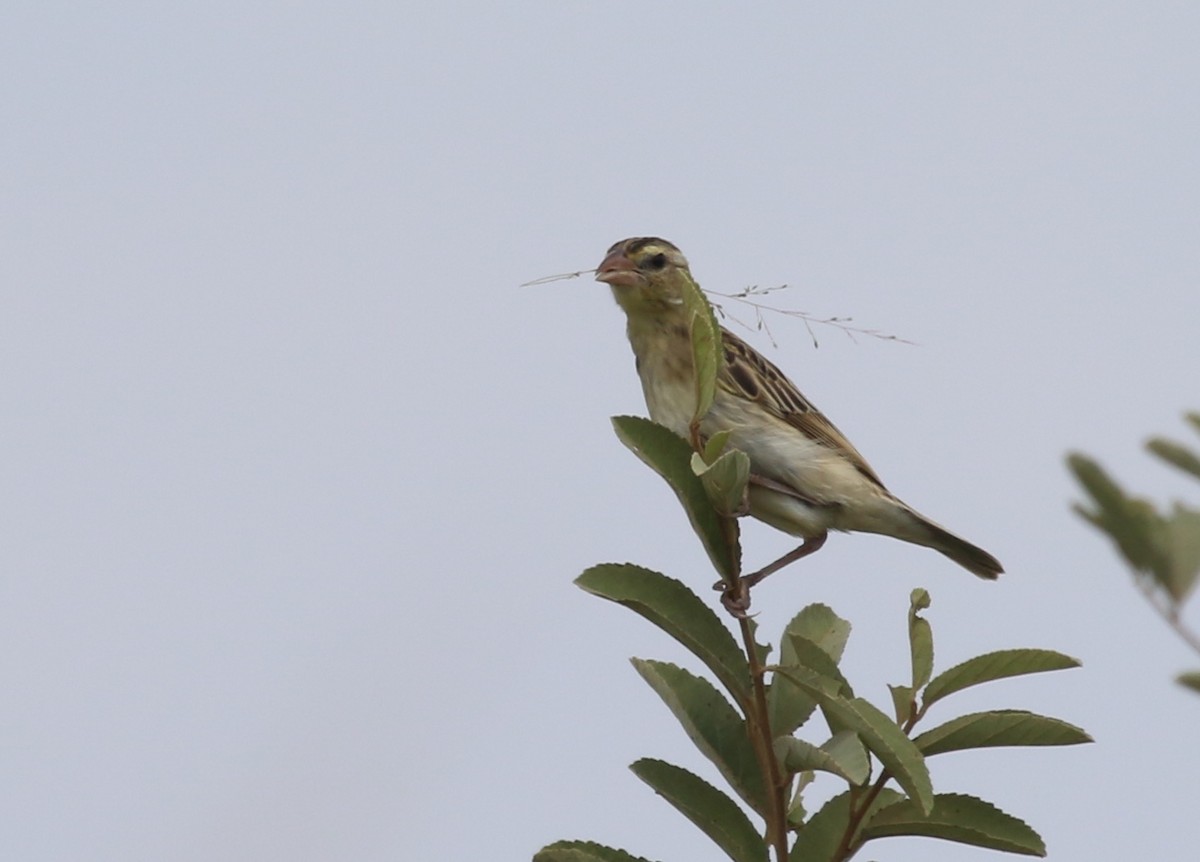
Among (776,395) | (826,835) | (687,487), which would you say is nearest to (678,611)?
(687,487)

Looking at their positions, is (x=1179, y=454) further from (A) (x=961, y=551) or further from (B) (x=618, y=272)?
(A) (x=961, y=551)

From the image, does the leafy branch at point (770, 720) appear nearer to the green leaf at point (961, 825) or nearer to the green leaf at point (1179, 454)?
the green leaf at point (961, 825)

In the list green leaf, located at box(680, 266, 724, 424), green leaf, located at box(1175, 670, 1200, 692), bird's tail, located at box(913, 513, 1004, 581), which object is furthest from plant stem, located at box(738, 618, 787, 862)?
bird's tail, located at box(913, 513, 1004, 581)

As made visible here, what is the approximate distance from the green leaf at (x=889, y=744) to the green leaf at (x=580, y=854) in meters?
0.43

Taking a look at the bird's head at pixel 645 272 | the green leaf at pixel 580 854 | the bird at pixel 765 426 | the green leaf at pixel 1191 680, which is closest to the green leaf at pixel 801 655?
the green leaf at pixel 580 854

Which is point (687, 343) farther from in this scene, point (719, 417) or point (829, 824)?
point (829, 824)

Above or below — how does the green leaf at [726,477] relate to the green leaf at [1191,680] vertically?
above

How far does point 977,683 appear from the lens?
292 centimetres

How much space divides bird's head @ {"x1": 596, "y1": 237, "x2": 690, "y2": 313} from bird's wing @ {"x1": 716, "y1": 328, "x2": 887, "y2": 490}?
0.30 m

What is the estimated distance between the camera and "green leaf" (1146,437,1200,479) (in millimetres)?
1336

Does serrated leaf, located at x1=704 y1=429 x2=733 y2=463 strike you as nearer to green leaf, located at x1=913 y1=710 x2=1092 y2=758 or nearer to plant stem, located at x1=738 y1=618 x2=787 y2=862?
plant stem, located at x1=738 y1=618 x2=787 y2=862

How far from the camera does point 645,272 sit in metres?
5.64

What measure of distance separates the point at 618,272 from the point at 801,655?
2.79m

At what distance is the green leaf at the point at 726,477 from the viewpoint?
291cm
